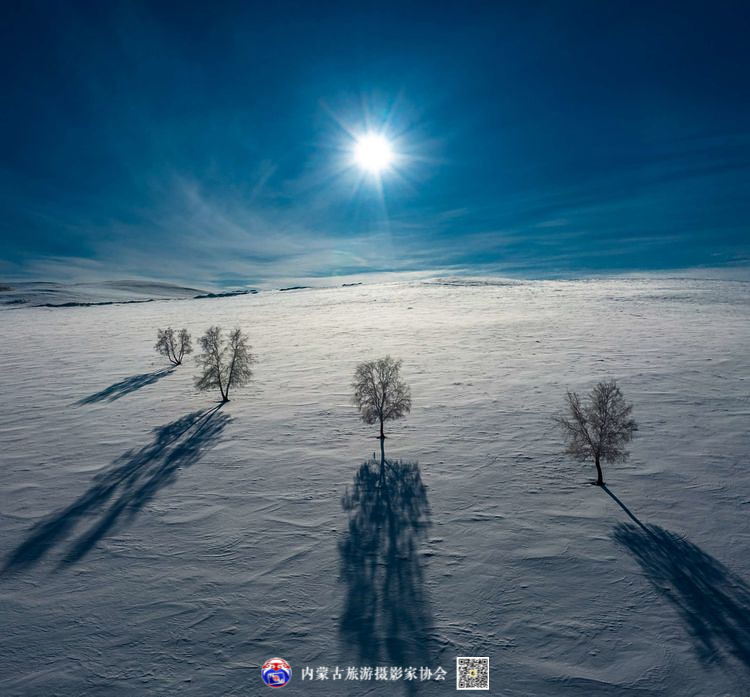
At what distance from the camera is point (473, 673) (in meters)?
9.52

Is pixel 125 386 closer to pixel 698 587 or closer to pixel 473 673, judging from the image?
pixel 473 673

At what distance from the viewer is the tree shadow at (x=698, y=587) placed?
10.1 meters

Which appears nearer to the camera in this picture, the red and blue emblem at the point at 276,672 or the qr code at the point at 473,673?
the qr code at the point at 473,673

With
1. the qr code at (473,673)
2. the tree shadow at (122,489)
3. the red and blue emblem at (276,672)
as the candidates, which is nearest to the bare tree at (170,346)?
the tree shadow at (122,489)

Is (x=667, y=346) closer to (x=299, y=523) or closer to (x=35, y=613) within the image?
(x=299, y=523)

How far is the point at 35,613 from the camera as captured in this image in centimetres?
1139

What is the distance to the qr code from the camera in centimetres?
933

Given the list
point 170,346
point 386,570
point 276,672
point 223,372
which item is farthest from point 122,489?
point 170,346

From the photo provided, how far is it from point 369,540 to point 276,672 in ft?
16.9

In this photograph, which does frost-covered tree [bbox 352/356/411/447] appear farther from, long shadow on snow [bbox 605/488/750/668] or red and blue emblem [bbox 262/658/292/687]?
red and blue emblem [bbox 262/658/292/687]

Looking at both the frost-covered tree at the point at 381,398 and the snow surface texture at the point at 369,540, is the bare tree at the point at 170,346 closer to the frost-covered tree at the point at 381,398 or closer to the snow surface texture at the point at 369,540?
the snow surface texture at the point at 369,540

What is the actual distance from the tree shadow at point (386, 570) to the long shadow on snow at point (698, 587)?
6971 millimetres

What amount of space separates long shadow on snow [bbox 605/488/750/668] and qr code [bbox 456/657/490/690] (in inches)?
212

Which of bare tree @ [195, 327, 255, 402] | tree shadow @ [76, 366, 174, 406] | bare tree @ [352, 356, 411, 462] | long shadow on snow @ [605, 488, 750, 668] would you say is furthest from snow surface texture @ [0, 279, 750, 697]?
bare tree @ [352, 356, 411, 462]
